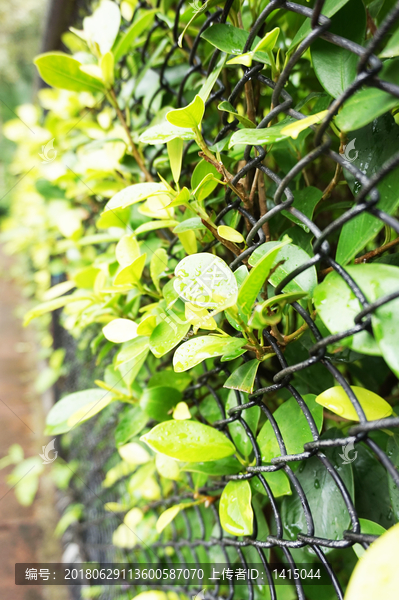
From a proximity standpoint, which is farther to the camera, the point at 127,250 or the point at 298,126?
the point at 127,250

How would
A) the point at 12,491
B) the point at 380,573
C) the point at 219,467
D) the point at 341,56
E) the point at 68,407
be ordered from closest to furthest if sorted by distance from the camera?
1. the point at 380,573
2. the point at 341,56
3. the point at 219,467
4. the point at 68,407
5. the point at 12,491

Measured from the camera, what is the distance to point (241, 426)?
42cm

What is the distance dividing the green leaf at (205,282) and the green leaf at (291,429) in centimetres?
14

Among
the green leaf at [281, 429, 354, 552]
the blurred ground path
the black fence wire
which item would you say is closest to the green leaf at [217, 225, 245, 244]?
the black fence wire

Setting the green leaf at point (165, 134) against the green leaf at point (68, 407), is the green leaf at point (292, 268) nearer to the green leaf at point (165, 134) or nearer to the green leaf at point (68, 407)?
the green leaf at point (165, 134)

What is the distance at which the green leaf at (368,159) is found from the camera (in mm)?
267

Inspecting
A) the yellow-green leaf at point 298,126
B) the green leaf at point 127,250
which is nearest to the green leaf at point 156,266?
the green leaf at point 127,250

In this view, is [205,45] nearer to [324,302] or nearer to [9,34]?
[324,302]

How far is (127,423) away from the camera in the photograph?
55cm

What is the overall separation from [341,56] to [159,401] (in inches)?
16.4

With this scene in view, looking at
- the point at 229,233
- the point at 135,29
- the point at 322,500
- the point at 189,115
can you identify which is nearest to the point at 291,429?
the point at 322,500

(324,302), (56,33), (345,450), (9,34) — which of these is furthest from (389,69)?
(9,34)

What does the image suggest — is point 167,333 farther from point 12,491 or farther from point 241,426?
point 12,491

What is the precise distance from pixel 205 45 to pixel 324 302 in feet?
1.47
